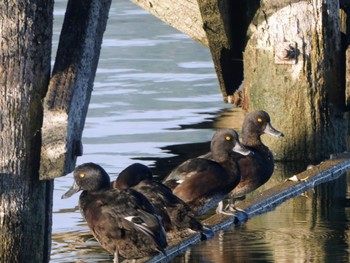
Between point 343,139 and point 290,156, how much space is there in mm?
578

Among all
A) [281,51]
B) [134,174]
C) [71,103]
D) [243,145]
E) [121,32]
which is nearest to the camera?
[71,103]

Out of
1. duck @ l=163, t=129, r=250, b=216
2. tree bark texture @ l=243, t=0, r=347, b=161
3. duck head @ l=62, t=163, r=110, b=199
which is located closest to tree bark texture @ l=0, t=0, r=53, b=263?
duck head @ l=62, t=163, r=110, b=199

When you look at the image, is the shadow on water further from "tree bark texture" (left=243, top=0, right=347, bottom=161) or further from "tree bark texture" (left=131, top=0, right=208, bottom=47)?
"tree bark texture" (left=131, top=0, right=208, bottom=47)

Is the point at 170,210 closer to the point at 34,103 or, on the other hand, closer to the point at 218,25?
the point at 34,103

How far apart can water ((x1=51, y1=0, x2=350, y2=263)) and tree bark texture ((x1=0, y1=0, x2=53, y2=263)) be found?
56.5 inches

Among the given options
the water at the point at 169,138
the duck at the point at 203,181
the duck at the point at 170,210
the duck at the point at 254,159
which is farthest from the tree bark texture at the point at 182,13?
the duck at the point at 170,210

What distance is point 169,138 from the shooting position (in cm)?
1402

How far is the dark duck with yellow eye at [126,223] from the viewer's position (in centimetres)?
772

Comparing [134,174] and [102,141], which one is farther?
[102,141]

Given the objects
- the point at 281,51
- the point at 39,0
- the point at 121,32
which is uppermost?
the point at 39,0

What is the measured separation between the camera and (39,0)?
715 centimetres

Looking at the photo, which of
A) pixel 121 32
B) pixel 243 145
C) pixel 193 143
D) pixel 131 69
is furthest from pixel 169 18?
pixel 121 32

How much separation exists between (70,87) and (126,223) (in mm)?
1108

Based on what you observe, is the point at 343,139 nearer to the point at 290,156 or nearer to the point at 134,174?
the point at 290,156
